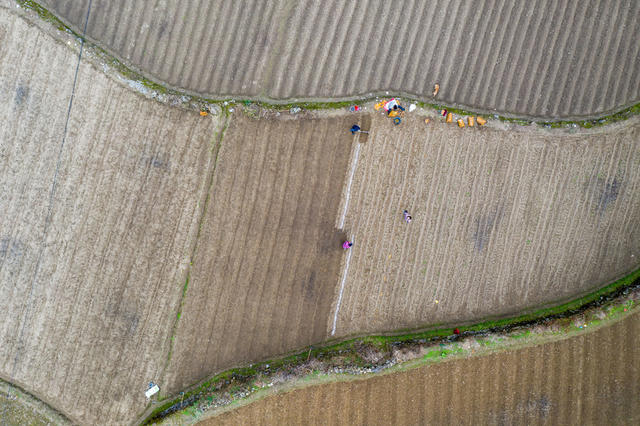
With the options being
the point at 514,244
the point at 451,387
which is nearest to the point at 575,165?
the point at 514,244

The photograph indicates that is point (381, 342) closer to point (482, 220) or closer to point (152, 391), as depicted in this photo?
point (482, 220)

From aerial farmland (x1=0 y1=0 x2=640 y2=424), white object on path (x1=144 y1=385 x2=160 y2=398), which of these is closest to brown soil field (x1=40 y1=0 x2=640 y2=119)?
aerial farmland (x1=0 y1=0 x2=640 y2=424)

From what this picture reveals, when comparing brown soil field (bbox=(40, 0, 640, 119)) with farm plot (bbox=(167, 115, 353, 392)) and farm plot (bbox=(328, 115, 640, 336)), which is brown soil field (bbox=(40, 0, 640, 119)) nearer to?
farm plot (bbox=(328, 115, 640, 336))

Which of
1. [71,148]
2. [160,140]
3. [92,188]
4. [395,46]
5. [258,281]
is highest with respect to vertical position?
[395,46]

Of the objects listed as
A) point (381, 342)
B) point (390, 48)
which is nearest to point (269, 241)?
point (381, 342)

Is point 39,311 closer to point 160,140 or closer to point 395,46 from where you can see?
point 160,140

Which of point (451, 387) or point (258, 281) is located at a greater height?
point (258, 281)
